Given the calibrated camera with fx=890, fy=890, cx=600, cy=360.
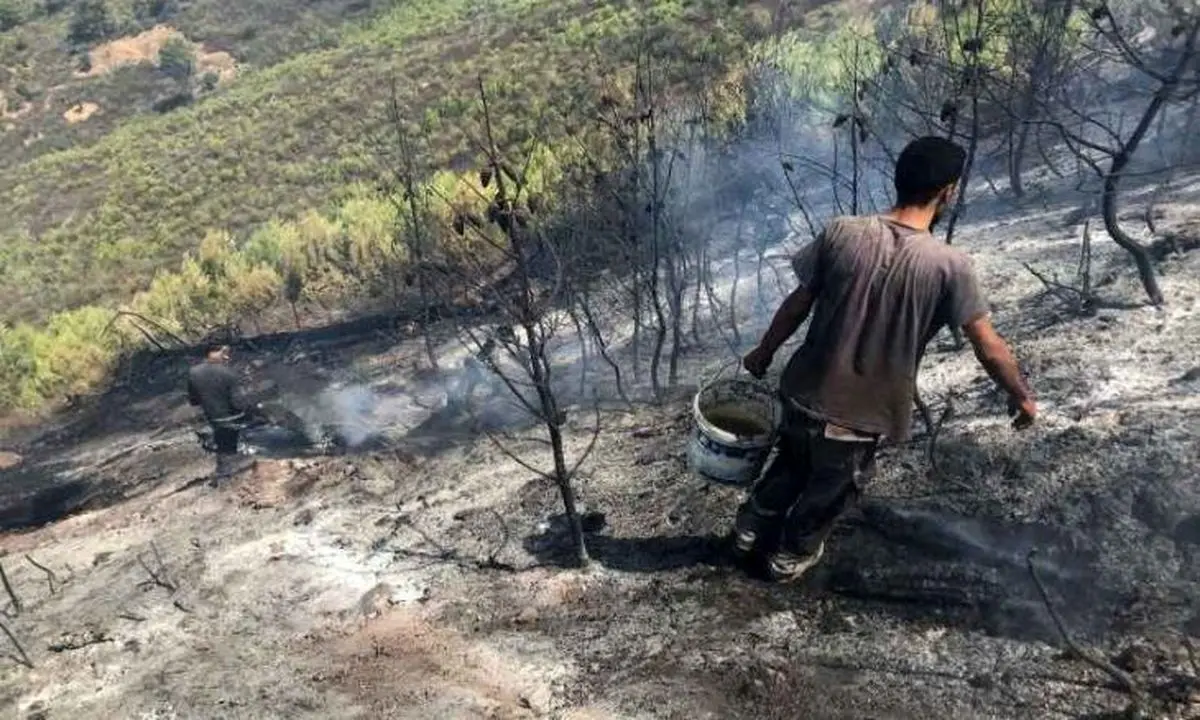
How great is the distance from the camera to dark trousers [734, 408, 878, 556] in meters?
3.19

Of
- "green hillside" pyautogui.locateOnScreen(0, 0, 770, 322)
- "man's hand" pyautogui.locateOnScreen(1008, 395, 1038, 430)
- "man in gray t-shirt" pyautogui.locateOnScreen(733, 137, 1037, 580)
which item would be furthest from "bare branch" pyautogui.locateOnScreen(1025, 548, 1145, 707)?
"green hillside" pyautogui.locateOnScreen(0, 0, 770, 322)

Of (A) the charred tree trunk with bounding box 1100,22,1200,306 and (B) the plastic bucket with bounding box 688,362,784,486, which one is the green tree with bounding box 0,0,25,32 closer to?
(B) the plastic bucket with bounding box 688,362,784,486

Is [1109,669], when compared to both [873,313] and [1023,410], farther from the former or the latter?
[873,313]

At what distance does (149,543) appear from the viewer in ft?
18.7

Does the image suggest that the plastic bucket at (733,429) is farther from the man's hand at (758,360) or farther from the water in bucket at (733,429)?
the man's hand at (758,360)

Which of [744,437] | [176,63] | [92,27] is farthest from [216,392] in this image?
[92,27]

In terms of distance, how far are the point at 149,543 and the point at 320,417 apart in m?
2.65

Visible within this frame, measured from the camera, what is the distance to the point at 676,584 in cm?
368

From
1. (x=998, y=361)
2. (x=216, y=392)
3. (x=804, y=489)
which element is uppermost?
(x=998, y=361)

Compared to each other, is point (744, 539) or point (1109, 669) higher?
point (1109, 669)

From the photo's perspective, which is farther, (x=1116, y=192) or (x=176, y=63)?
(x=176, y=63)

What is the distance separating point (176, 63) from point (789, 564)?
35715 mm

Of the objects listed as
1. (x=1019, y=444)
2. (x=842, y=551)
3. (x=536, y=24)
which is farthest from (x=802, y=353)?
(x=536, y=24)

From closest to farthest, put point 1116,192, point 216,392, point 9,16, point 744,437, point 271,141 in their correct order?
point 744,437 → point 1116,192 → point 216,392 → point 271,141 → point 9,16
